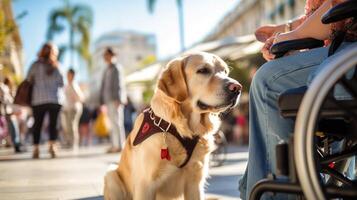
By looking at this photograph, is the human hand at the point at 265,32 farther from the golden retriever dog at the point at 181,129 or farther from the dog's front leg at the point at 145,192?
the dog's front leg at the point at 145,192

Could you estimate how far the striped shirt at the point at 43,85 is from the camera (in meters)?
9.41

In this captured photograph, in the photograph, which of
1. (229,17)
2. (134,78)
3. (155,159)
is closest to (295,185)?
(155,159)

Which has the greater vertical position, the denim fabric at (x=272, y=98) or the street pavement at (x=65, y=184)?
the denim fabric at (x=272, y=98)

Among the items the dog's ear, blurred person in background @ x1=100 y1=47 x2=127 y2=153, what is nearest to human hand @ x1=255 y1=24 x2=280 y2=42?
the dog's ear

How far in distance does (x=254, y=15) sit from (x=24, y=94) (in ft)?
133

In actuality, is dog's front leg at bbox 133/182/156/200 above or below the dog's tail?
above

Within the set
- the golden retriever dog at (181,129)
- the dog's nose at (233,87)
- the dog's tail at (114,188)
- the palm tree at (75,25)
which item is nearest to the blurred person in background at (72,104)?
the dog's tail at (114,188)

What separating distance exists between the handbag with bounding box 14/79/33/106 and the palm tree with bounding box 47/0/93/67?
37142mm

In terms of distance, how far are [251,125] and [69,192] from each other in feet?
9.07

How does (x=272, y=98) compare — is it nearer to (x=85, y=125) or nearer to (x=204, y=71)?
(x=204, y=71)

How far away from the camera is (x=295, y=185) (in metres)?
1.90

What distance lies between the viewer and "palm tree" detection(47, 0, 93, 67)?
45.9 m

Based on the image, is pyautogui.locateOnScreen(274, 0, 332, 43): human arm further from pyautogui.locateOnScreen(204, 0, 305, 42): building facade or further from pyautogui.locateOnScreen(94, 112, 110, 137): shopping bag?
pyautogui.locateOnScreen(204, 0, 305, 42): building facade

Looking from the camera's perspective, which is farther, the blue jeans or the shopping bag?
the shopping bag
